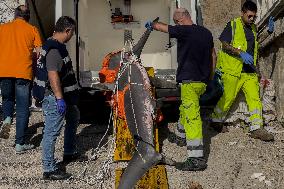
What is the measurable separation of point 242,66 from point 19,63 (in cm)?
293

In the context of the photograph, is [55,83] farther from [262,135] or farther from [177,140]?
[262,135]

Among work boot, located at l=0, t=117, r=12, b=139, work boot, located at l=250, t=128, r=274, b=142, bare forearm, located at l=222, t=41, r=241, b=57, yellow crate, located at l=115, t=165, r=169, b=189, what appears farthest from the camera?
work boot, located at l=0, t=117, r=12, b=139

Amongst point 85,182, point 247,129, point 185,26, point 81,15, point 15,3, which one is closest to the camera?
point 85,182

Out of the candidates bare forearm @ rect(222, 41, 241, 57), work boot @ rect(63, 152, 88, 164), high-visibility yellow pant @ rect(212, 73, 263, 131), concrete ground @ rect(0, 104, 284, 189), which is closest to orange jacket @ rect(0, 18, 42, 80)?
concrete ground @ rect(0, 104, 284, 189)

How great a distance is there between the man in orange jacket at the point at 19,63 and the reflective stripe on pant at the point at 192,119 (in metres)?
2.04

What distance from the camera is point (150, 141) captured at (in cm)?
504

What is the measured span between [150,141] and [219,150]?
1.26 meters

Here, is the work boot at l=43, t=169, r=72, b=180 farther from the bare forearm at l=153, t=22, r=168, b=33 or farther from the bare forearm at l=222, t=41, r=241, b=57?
the bare forearm at l=222, t=41, r=241, b=57

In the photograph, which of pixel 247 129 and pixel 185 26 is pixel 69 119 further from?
pixel 247 129

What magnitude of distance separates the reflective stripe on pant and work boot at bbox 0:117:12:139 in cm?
258

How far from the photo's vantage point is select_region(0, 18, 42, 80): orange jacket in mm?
5977

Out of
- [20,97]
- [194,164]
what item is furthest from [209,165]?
[20,97]

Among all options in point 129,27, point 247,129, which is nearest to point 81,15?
point 129,27

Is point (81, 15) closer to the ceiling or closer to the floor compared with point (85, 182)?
closer to the ceiling
